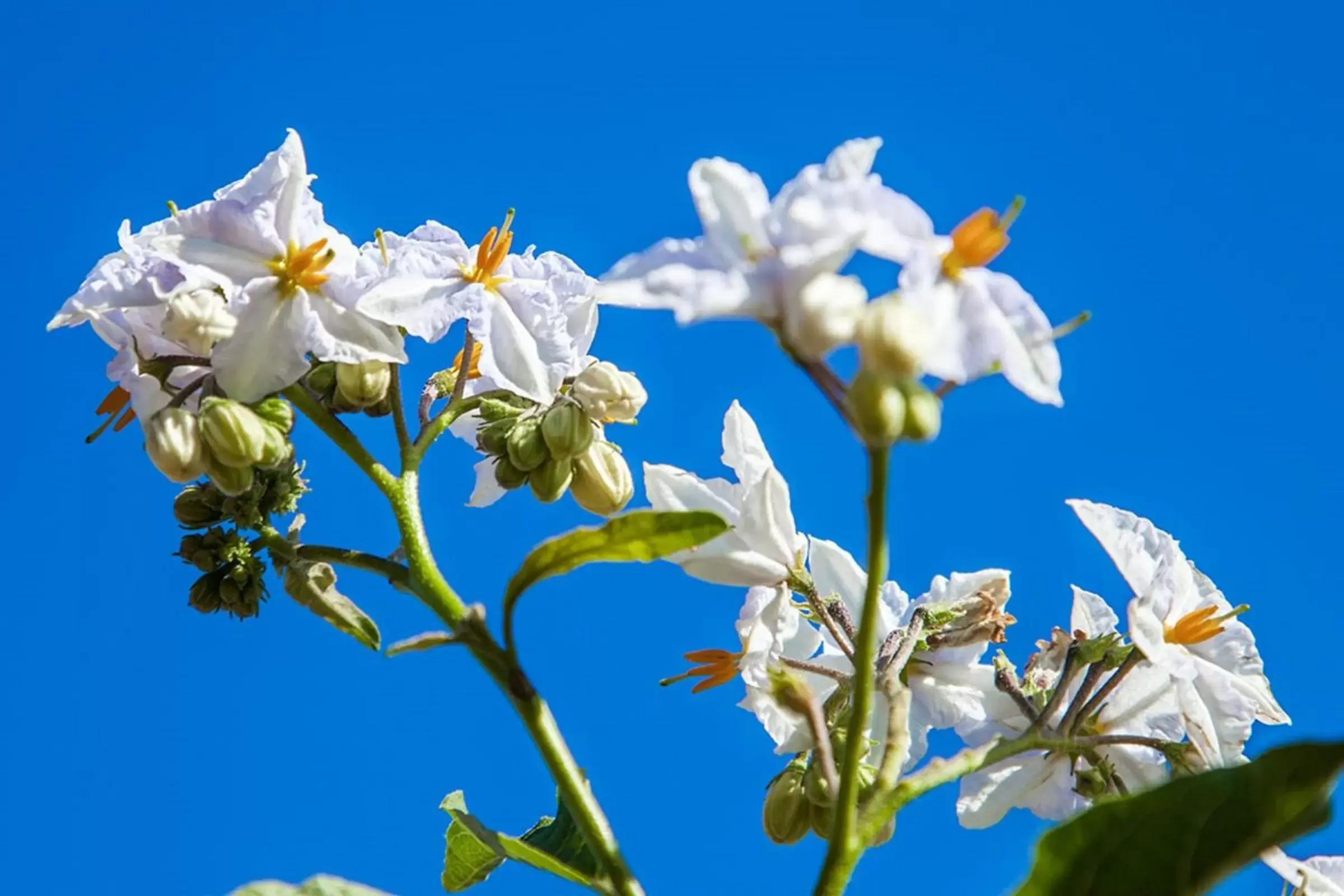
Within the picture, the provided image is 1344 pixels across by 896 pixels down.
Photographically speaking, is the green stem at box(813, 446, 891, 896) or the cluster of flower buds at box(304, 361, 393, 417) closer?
the green stem at box(813, 446, 891, 896)

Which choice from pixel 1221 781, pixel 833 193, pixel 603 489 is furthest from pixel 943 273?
pixel 603 489

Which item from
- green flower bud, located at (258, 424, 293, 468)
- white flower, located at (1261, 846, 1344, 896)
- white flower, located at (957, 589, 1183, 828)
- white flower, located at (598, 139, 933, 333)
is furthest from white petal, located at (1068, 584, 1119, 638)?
green flower bud, located at (258, 424, 293, 468)

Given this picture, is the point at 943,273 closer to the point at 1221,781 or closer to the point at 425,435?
the point at 1221,781

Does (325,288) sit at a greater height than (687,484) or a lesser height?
greater

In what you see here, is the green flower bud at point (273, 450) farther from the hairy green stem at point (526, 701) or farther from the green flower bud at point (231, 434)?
the hairy green stem at point (526, 701)

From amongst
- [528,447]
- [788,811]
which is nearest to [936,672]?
[788,811]

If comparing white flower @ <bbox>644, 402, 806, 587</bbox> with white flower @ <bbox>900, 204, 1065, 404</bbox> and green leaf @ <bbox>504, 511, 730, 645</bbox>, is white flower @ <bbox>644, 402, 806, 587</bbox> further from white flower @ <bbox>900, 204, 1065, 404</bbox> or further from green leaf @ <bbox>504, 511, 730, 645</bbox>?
white flower @ <bbox>900, 204, 1065, 404</bbox>
